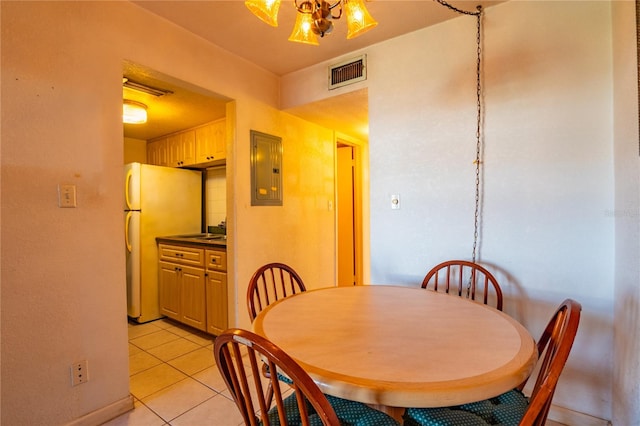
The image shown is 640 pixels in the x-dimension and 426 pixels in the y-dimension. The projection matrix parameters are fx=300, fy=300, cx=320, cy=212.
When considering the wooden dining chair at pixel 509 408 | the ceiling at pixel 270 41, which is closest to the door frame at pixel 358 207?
the ceiling at pixel 270 41

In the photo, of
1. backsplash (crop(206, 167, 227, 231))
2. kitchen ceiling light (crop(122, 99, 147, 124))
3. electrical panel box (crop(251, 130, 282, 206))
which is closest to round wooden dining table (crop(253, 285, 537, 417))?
electrical panel box (crop(251, 130, 282, 206))

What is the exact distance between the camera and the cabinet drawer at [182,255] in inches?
112

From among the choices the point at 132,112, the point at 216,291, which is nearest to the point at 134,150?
the point at 132,112

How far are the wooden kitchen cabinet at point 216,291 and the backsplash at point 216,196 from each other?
113 cm

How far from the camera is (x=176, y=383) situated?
2057 mm

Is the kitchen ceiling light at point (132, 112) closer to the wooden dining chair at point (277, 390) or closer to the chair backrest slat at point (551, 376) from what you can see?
the wooden dining chair at point (277, 390)

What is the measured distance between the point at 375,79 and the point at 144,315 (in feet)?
10.6

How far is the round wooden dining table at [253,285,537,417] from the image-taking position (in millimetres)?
744

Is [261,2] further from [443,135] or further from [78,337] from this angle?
[78,337]

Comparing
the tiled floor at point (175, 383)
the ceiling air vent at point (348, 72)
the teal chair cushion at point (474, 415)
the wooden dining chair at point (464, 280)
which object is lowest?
the tiled floor at point (175, 383)

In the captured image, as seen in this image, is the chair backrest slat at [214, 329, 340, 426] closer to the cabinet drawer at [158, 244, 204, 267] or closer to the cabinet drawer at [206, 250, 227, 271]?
the cabinet drawer at [206, 250, 227, 271]

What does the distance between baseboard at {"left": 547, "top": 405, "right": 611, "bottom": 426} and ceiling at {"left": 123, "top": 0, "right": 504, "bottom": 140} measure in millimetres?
2351

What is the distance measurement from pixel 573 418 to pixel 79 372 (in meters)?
2.63

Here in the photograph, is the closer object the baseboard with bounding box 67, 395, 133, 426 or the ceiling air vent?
the baseboard with bounding box 67, 395, 133, 426
